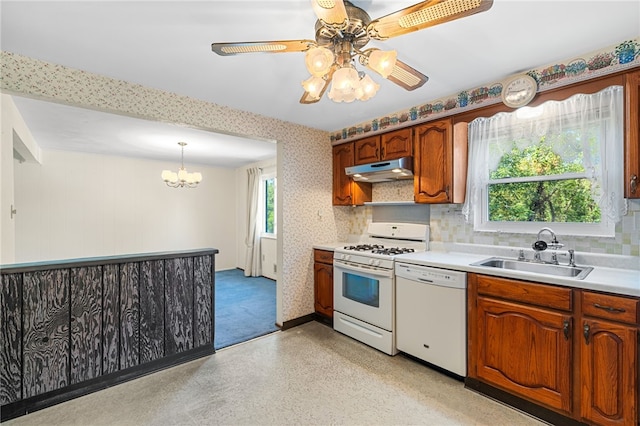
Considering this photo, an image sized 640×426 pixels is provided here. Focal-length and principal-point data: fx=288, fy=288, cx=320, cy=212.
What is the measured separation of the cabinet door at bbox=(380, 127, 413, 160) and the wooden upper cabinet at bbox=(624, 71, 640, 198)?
1.50 meters

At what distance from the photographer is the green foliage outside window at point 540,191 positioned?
86.8 inches

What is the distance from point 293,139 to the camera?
3383 mm

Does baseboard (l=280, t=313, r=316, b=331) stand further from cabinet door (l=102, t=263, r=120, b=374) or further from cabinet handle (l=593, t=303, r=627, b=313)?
cabinet handle (l=593, t=303, r=627, b=313)

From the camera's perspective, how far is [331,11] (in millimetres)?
1113

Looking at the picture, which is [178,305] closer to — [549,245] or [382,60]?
[382,60]

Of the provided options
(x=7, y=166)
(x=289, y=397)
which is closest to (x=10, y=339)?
(x=7, y=166)

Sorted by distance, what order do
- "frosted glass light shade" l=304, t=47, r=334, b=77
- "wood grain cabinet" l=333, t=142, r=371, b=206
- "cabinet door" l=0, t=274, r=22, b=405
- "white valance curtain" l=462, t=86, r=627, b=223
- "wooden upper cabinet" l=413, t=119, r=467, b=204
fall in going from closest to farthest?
1. "frosted glass light shade" l=304, t=47, r=334, b=77
2. "cabinet door" l=0, t=274, r=22, b=405
3. "white valance curtain" l=462, t=86, r=627, b=223
4. "wooden upper cabinet" l=413, t=119, r=467, b=204
5. "wood grain cabinet" l=333, t=142, r=371, b=206

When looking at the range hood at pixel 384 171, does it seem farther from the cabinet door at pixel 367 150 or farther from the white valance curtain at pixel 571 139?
the white valance curtain at pixel 571 139

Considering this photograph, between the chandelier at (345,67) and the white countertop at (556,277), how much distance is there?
58.7 inches

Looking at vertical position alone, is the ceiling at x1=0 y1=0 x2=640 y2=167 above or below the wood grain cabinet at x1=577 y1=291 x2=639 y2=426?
above

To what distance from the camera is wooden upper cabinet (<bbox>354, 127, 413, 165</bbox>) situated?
9.71ft

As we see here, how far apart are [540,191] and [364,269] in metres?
1.65

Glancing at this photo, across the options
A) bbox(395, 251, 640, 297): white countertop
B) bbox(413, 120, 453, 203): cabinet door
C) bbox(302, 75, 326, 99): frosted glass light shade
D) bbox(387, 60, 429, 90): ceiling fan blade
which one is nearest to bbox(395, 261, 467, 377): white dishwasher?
bbox(395, 251, 640, 297): white countertop

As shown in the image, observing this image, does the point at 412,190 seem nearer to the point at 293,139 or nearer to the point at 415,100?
the point at 415,100
